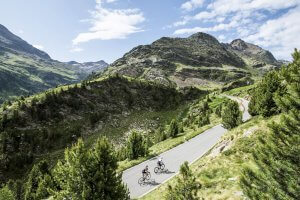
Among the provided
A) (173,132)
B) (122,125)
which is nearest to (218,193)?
(173,132)

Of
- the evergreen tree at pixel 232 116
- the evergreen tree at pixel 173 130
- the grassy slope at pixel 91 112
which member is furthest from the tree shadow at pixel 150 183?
the grassy slope at pixel 91 112

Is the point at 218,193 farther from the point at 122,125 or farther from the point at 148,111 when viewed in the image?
the point at 148,111

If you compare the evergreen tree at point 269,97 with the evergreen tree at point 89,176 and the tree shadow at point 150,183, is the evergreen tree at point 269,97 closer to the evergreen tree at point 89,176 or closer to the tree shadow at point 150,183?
the tree shadow at point 150,183

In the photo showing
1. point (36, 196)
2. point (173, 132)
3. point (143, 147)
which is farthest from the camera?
point (173, 132)

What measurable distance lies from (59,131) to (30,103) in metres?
13.6

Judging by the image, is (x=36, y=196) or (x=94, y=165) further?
(x=36, y=196)

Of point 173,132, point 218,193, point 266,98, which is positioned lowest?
point 173,132

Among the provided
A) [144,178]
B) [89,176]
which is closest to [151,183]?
[144,178]

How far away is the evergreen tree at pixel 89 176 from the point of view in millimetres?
13930

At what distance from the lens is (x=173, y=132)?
173 ft

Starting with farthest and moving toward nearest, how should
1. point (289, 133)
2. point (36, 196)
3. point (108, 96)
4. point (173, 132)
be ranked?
point (108, 96) → point (173, 132) → point (36, 196) → point (289, 133)

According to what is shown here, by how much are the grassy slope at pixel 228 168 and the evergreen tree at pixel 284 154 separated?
6974 mm

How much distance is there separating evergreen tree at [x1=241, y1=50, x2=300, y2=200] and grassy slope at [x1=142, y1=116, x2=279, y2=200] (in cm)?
697

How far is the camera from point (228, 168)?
2089 centimetres
